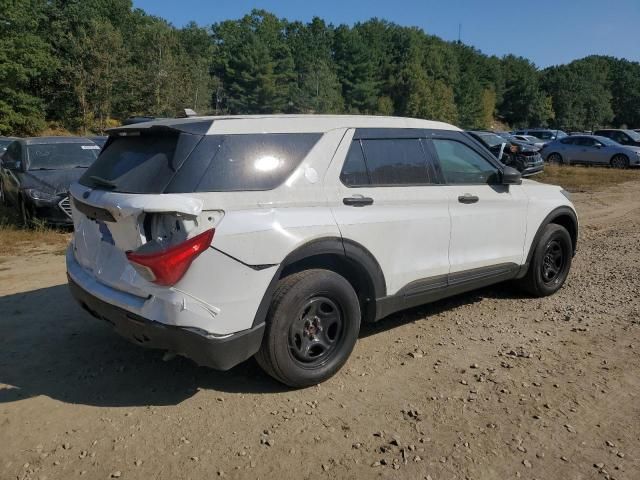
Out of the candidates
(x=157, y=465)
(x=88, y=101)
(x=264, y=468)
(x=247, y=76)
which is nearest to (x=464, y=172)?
(x=264, y=468)

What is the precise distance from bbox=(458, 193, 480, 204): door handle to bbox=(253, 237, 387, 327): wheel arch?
1.06 metres

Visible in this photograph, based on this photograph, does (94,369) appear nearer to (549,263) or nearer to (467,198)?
(467,198)

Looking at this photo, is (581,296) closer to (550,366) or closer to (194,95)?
(550,366)

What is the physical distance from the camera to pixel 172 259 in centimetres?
290

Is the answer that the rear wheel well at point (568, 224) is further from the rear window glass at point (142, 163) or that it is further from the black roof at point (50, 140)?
the black roof at point (50, 140)

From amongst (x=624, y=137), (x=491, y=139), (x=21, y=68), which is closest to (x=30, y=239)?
(x=491, y=139)

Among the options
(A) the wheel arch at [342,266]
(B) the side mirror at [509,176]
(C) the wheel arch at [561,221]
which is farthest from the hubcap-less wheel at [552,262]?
(A) the wheel arch at [342,266]

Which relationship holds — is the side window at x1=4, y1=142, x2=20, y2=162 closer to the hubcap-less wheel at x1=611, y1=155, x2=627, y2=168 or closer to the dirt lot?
the dirt lot

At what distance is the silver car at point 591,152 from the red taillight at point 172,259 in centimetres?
2407

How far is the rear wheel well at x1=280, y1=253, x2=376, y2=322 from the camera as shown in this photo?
3500 millimetres

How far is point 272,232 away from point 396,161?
1.35 metres

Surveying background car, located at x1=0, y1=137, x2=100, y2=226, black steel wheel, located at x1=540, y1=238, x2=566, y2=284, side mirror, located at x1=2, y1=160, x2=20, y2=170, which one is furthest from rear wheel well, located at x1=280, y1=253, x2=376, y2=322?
side mirror, located at x1=2, y1=160, x2=20, y2=170

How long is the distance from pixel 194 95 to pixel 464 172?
158 ft

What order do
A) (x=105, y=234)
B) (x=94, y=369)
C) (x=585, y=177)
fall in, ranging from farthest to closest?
(x=585, y=177) → (x=94, y=369) → (x=105, y=234)
